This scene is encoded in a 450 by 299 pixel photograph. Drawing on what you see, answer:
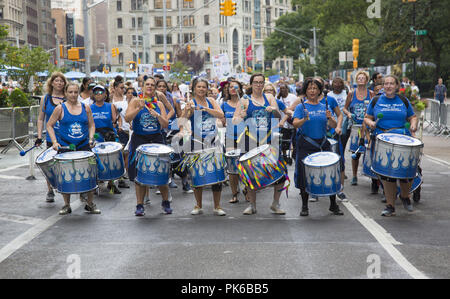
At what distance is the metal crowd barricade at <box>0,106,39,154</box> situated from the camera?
17.9 metres

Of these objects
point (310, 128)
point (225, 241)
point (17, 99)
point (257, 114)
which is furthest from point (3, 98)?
point (225, 241)

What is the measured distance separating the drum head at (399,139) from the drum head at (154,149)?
9.14 ft

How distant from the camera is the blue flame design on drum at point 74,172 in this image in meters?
9.13

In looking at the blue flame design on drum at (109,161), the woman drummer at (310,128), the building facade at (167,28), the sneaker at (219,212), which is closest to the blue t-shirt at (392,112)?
the woman drummer at (310,128)

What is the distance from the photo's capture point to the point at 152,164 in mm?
9039

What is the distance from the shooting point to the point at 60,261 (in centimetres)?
686


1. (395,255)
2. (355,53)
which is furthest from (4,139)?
(355,53)

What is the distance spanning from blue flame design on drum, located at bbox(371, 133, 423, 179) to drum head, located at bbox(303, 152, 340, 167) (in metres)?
0.59

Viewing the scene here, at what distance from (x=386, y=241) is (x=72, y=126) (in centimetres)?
466

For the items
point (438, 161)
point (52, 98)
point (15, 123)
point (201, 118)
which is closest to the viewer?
point (201, 118)

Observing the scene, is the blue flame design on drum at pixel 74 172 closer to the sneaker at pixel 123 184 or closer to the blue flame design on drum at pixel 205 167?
the blue flame design on drum at pixel 205 167

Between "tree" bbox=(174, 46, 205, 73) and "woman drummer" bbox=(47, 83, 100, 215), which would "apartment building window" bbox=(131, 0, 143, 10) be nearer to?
"tree" bbox=(174, 46, 205, 73)

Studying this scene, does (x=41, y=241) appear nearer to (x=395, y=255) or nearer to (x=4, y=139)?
(x=395, y=255)

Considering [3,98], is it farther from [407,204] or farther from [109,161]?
[407,204]
